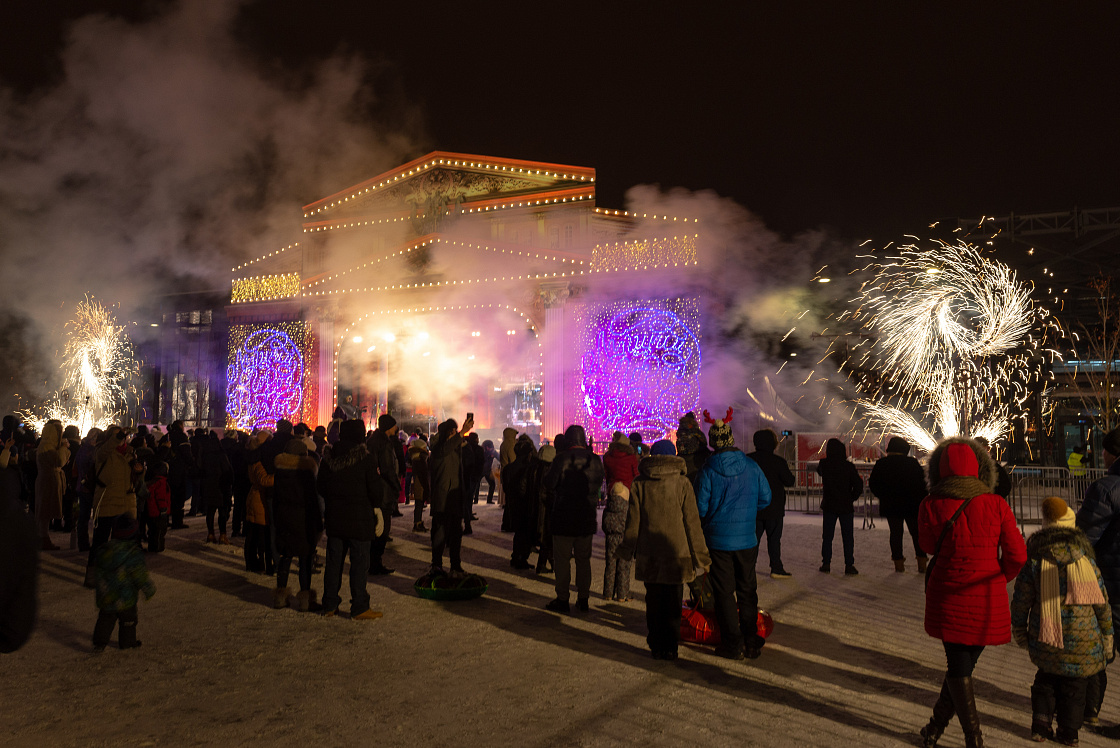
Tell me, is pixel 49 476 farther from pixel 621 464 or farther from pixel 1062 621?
pixel 1062 621

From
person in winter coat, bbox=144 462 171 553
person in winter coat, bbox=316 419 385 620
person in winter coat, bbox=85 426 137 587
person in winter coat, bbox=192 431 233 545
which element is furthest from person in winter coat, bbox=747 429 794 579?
person in winter coat, bbox=192 431 233 545

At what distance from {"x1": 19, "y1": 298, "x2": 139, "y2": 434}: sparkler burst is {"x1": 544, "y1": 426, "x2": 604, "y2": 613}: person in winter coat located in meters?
25.3

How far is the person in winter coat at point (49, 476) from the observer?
8.97 m

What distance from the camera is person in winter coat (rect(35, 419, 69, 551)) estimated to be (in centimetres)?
897

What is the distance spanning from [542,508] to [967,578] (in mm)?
5171

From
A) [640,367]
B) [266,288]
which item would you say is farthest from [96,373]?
[640,367]

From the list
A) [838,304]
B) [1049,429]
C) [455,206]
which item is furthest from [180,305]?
[1049,429]

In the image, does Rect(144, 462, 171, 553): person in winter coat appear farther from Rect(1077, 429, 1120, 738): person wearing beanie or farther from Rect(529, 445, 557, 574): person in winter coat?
Rect(1077, 429, 1120, 738): person wearing beanie

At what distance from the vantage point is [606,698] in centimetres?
411

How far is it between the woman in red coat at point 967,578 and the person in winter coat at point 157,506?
8182 mm

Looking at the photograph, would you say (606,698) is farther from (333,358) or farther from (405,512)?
(333,358)

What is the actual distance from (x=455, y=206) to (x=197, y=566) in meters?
16.9

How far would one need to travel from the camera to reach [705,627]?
5125 mm

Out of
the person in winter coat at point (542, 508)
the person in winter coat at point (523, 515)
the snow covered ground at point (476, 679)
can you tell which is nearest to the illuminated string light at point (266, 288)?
the person in winter coat at point (523, 515)
